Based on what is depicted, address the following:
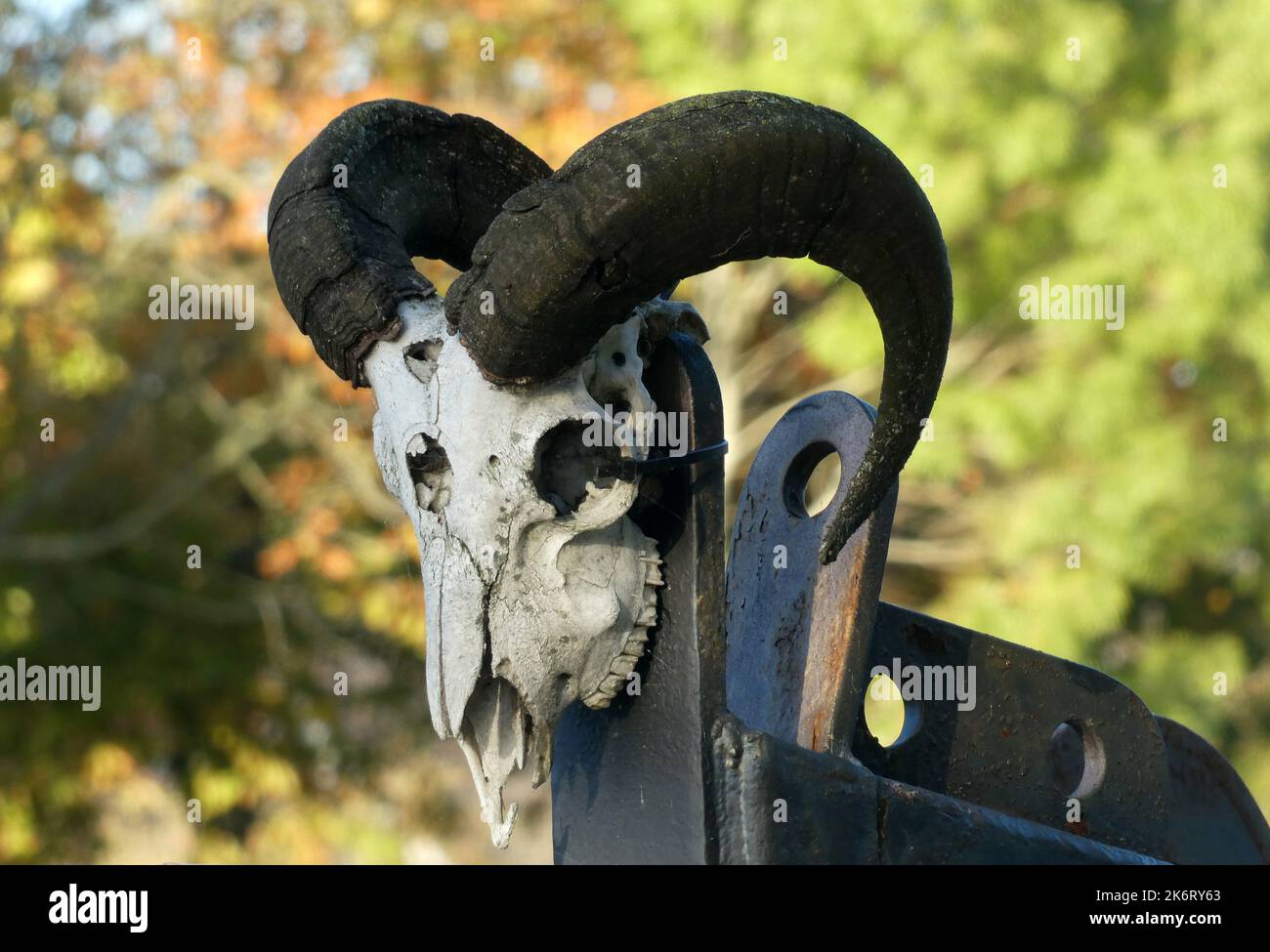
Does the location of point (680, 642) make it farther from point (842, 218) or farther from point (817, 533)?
point (842, 218)

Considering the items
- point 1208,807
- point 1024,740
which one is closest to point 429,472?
point 1024,740

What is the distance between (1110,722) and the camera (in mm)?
3496

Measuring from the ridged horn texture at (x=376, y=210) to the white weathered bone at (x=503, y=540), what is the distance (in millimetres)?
77

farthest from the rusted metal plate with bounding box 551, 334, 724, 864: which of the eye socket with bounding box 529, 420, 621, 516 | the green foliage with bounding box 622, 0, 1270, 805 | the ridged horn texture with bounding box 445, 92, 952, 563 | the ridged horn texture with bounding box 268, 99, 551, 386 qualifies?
the green foliage with bounding box 622, 0, 1270, 805

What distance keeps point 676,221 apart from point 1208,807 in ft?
7.81

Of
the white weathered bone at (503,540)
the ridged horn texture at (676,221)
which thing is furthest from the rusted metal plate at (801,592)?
the ridged horn texture at (676,221)

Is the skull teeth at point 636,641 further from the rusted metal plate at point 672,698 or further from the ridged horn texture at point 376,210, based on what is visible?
the ridged horn texture at point 376,210

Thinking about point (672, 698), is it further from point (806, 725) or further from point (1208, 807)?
point (1208, 807)

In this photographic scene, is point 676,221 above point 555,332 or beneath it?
above

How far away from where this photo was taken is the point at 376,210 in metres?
2.94

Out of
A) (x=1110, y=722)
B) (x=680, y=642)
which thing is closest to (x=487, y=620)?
(x=680, y=642)

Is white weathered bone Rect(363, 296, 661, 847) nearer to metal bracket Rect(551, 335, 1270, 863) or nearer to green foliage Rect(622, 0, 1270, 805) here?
metal bracket Rect(551, 335, 1270, 863)

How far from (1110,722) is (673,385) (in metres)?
1.30

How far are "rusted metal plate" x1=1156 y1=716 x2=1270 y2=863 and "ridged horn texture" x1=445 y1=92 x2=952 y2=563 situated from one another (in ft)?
6.13
